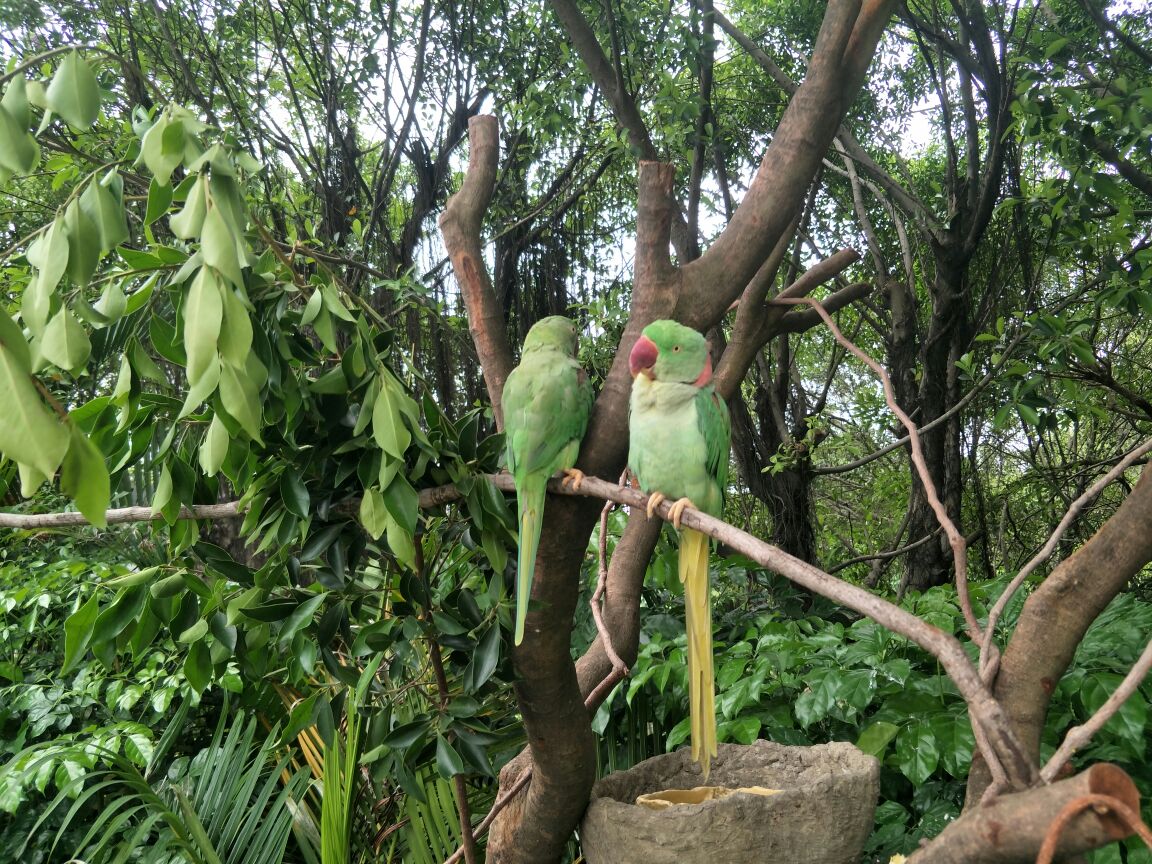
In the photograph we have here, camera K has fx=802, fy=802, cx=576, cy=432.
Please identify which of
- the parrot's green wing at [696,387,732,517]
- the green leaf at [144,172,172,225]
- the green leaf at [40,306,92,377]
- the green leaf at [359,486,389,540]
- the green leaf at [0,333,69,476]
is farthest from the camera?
the parrot's green wing at [696,387,732,517]

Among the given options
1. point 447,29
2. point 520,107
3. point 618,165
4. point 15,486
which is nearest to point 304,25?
point 447,29

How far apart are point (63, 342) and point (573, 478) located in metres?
0.73

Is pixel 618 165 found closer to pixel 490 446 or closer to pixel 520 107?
pixel 520 107

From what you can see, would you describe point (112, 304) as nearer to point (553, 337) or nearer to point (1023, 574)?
point (553, 337)

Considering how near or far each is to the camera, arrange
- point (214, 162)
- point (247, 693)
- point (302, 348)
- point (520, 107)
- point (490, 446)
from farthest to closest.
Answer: point (520, 107), point (247, 693), point (490, 446), point (302, 348), point (214, 162)

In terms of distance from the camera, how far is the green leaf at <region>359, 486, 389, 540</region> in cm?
A: 107

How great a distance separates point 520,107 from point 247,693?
2.67 meters

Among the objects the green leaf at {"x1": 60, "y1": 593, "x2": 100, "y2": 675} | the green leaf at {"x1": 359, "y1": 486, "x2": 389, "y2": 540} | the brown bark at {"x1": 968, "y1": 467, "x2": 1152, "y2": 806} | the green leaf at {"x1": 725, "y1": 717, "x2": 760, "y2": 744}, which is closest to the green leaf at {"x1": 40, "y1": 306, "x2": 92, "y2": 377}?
the green leaf at {"x1": 359, "y1": 486, "x2": 389, "y2": 540}

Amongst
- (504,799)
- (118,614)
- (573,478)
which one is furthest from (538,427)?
(504,799)

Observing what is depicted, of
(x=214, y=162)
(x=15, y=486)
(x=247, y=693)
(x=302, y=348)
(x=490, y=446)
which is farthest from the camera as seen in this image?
(x=15, y=486)

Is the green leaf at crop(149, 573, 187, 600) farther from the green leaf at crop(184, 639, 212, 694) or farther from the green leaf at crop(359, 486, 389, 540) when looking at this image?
the green leaf at crop(359, 486, 389, 540)

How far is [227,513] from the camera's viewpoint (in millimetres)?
1208

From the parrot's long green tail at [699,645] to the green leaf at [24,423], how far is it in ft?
3.14

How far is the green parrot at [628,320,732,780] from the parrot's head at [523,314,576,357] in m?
0.19
